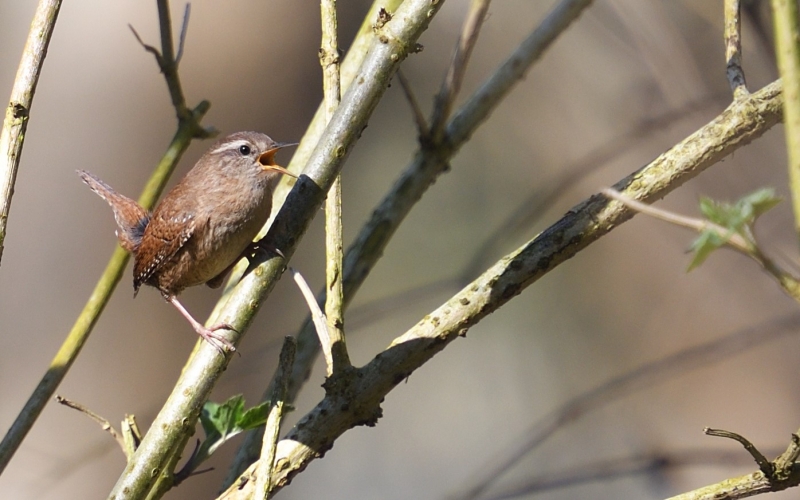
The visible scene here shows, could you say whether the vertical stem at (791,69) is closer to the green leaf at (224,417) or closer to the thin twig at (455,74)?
the green leaf at (224,417)

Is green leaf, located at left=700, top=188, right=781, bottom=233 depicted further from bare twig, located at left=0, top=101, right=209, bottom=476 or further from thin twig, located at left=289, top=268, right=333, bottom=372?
bare twig, located at left=0, top=101, right=209, bottom=476

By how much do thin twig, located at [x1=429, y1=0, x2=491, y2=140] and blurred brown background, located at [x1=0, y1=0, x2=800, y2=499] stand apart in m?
0.45

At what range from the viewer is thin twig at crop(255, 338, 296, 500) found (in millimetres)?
1051

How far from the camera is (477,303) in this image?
1.33 metres

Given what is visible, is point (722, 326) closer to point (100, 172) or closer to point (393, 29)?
point (393, 29)

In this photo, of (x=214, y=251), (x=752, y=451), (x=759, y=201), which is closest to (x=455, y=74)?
(x=214, y=251)

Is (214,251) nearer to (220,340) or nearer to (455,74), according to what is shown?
(220,340)

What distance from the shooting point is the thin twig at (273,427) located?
3.45 ft

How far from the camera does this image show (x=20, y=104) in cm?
115

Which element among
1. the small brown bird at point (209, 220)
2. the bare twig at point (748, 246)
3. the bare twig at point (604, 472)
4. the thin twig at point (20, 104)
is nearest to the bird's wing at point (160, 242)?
the small brown bird at point (209, 220)

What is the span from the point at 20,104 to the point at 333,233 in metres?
0.56

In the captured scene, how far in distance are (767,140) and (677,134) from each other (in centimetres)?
116

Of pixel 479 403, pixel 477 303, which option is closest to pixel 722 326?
pixel 479 403

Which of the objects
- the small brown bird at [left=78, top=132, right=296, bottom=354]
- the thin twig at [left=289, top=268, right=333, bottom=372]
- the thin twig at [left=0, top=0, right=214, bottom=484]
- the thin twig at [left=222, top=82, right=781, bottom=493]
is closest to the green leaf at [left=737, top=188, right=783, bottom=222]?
the thin twig at [left=222, top=82, right=781, bottom=493]
